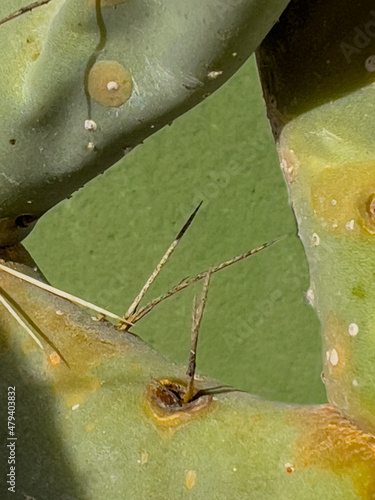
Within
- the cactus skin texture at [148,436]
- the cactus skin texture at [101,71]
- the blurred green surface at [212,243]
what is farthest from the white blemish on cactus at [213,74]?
the blurred green surface at [212,243]

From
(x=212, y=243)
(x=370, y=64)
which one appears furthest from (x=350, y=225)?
(x=212, y=243)

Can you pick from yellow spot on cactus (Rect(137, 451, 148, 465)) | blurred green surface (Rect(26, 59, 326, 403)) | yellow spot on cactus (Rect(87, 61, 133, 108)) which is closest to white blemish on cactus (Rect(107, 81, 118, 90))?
yellow spot on cactus (Rect(87, 61, 133, 108))

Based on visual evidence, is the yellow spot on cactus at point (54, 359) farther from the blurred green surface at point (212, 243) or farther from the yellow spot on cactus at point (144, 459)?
the blurred green surface at point (212, 243)

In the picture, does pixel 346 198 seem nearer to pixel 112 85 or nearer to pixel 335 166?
pixel 335 166

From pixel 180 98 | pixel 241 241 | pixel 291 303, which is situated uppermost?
pixel 180 98

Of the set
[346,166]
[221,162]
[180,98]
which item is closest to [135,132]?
[180,98]

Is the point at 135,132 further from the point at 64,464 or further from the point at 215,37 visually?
the point at 64,464

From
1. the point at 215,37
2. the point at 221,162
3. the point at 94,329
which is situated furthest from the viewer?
the point at 221,162
